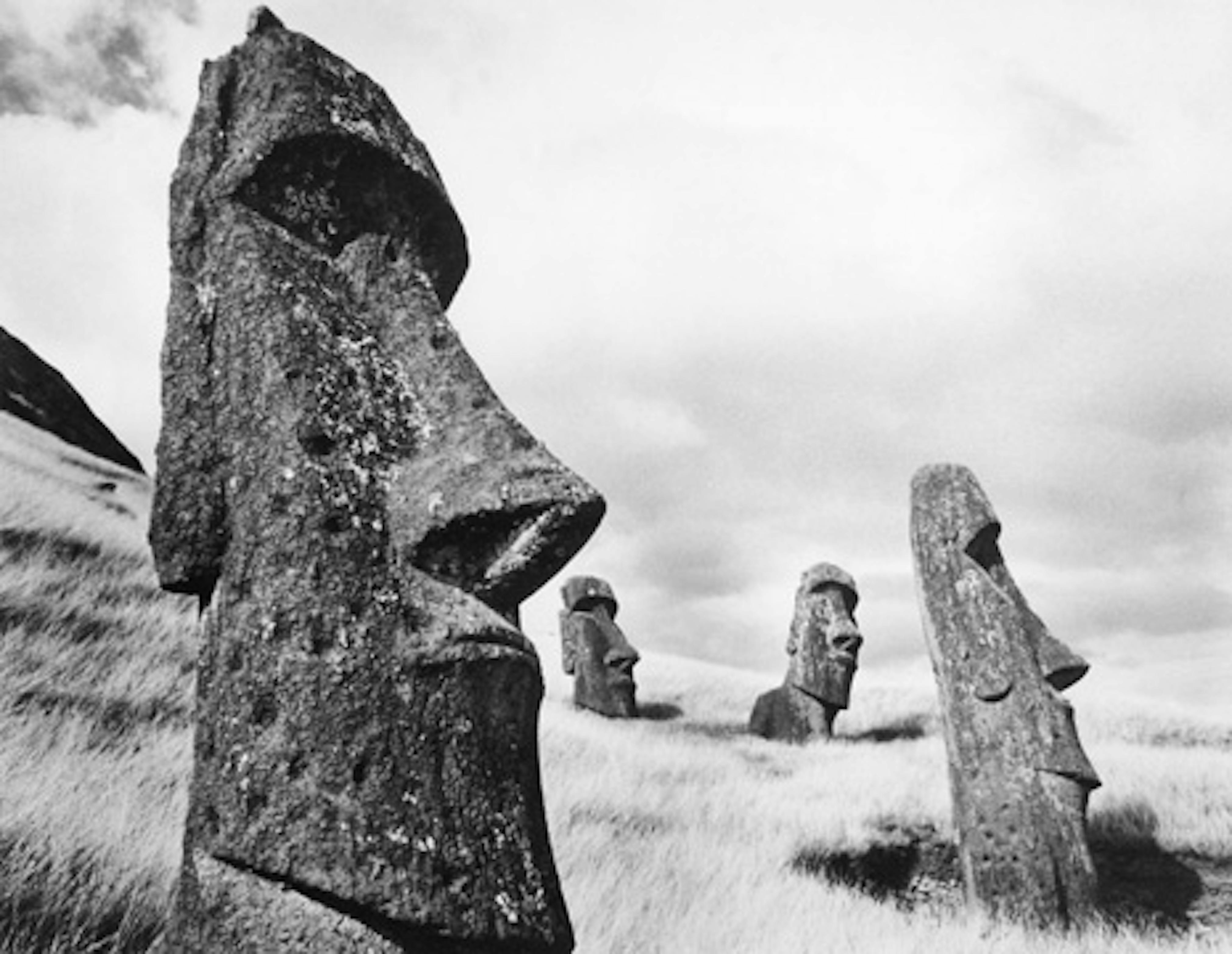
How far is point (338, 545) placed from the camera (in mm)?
2510

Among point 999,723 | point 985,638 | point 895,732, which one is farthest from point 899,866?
point 895,732

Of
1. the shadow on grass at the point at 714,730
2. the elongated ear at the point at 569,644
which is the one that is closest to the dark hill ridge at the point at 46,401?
the elongated ear at the point at 569,644

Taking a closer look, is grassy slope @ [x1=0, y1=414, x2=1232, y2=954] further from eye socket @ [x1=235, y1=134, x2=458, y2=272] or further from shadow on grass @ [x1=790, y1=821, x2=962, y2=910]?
eye socket @ [x1=235, y1=134, x2=458, y2=272]

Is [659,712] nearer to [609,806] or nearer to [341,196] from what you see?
[609,806]

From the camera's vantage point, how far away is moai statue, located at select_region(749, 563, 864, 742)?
15930mm

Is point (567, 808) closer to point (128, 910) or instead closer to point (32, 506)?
point (128, 910)

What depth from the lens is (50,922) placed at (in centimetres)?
388

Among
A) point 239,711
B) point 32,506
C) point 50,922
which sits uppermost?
point 32,506

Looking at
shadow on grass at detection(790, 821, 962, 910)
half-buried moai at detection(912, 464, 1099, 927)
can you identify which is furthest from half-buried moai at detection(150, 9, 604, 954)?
shadow on grass at detection(790, 821, 962, 910)

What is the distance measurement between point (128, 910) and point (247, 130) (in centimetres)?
294

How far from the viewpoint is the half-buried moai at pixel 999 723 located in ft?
23.9

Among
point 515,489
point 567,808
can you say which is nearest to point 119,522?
point 567,808

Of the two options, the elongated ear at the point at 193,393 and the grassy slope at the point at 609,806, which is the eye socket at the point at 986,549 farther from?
the elongated ear at the point at 193,393

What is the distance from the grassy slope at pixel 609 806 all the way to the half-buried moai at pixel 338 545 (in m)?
2.07
